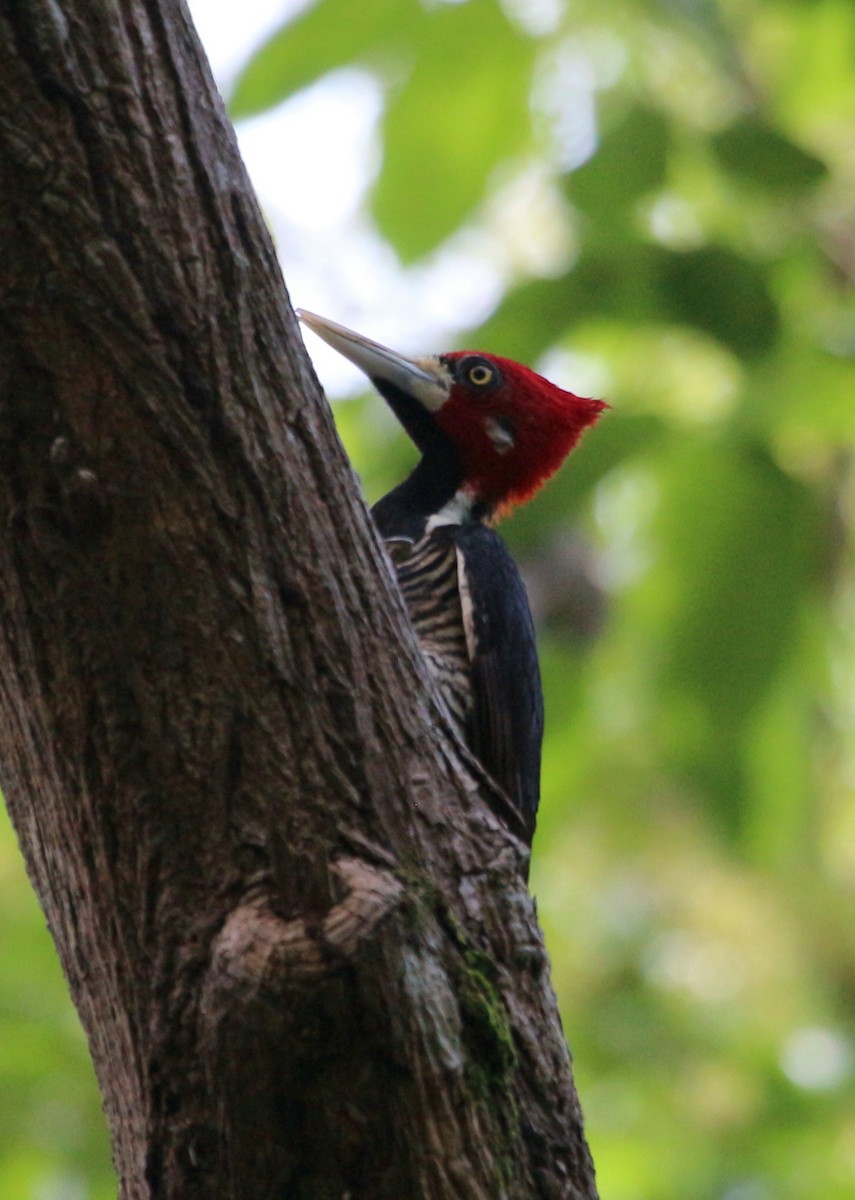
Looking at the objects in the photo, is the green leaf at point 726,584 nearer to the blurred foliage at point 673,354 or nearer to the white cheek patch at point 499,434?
the blurred foliage at point 673,354

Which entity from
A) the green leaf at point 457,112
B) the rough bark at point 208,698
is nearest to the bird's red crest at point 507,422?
the green leaf at point 457,112

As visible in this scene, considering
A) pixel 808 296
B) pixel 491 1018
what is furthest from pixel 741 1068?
pixel 491 1018

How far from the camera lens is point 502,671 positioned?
389 cm

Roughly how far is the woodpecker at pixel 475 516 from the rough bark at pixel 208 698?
1.51m

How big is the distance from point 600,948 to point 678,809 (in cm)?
89

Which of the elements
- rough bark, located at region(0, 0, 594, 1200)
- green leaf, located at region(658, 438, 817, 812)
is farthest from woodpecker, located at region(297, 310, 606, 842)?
rough bark, located at region(0, 0, 594, 1200)

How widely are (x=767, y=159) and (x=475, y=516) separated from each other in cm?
138

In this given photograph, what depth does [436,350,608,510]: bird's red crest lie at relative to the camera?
4.71 metres

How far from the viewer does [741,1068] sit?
5.91 m

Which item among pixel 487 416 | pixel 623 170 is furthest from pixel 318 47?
pixel 487 416

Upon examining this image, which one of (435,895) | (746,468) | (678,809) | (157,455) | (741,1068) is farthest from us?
(678,809)

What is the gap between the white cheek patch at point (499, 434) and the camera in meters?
4.77

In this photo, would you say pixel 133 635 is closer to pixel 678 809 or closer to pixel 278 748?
pixel 278 748

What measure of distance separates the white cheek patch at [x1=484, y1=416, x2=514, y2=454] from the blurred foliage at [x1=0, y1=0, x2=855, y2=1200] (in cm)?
29
